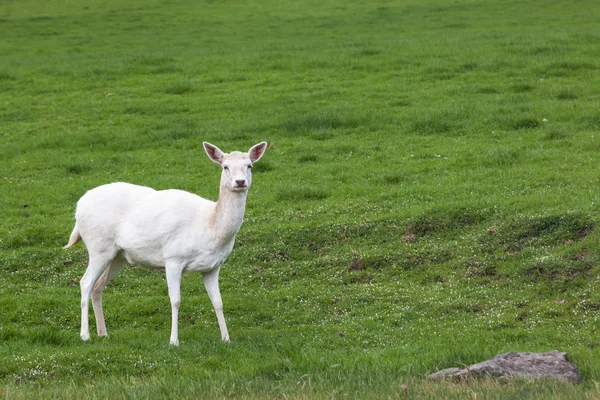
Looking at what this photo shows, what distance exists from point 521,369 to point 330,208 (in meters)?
A: 8.27

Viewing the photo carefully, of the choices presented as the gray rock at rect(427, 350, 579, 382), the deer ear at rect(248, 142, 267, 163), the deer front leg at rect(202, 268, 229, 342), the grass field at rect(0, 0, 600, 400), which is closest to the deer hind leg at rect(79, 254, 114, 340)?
the grass field at rect(0, 0, 600, 400)

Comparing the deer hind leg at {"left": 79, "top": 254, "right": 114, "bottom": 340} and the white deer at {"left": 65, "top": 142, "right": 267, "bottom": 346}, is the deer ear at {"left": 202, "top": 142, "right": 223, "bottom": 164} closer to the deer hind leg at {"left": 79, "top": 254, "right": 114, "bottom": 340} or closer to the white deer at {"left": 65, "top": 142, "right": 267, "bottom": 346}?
the white deer at {"left": 65, "top": 142, "right": 267, "bottom": 346}

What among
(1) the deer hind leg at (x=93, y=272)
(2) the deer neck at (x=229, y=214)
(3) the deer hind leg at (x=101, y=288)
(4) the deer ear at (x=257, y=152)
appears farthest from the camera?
(3) the deer hind leg at (x=101, y=288)

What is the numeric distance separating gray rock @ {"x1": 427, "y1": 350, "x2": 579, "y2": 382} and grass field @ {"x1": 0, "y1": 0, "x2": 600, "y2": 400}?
0.25m

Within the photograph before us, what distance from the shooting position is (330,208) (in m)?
16.3

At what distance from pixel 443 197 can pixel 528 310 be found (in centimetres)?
471

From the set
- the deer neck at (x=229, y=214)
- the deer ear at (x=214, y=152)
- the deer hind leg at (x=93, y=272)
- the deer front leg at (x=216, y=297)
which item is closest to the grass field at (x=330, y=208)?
the deer front leg at (x=216, y=297)

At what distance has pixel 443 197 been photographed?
53.1 ft

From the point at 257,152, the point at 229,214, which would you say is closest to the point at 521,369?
the point at 229,214

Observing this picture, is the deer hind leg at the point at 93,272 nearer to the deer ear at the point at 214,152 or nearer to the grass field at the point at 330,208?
the grass field at the point at 330,208

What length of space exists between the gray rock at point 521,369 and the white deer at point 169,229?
3.56 m

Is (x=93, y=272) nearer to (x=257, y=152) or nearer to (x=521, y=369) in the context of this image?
(x=257, y=152)

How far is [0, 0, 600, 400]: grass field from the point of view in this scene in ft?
32.3

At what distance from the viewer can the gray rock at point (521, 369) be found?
822cm
